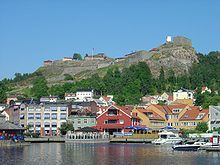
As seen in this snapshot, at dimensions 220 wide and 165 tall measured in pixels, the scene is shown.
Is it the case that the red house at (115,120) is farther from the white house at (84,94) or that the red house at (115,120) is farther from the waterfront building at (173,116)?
the white house at (84,94)

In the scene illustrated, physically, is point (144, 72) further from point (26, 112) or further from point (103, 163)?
point (103, 163)

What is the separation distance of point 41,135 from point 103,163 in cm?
6240

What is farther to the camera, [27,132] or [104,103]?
[104,103]

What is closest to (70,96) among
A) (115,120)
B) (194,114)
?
(115,120)

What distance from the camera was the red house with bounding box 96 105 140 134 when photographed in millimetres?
104125

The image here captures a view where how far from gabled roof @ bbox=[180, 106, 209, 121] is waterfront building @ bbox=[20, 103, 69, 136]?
2612 centimetres

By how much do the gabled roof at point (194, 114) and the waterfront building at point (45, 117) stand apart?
26.1 metres

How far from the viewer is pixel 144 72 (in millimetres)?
169000

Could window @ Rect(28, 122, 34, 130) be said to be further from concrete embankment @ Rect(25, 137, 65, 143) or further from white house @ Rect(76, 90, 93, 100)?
white house @ Rect(76, 90, 93, 100)

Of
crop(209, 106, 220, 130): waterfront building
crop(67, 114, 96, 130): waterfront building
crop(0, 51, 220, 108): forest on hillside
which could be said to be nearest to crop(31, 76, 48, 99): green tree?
crop(0, 51, 220, 108): forest on hillside

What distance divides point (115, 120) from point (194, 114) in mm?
16528

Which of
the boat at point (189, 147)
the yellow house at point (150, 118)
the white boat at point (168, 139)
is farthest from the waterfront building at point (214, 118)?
the boat at point (189, 147)

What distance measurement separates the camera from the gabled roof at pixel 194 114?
10526cm

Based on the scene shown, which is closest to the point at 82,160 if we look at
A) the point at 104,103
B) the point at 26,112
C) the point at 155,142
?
the point at 155,142
